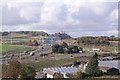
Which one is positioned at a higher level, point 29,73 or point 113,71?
point 29,73

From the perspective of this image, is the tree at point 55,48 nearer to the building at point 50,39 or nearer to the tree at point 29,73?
the building at point 50,39

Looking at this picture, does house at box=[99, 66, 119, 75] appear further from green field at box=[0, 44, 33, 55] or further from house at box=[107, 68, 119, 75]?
green field at box=[0, 44, 33, 55]

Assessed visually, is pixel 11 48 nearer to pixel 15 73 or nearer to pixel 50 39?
pixel 50 39

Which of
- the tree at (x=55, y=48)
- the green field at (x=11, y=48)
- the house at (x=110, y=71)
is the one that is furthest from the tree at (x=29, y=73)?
the tree at (x=55, y=48)

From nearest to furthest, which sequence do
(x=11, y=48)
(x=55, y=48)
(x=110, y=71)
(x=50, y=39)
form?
(x=110, y=71), (x=11, y=48), (x=55, y=48), (x=50, y=39)

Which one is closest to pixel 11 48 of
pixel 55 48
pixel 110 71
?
pixel 55 48

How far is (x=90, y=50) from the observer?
1090cm

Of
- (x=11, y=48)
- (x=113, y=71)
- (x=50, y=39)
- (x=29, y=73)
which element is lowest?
(x=113, y=71)

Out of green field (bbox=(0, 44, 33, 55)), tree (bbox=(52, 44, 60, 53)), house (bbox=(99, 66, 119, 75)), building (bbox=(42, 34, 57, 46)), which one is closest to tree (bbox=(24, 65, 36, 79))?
house (bbox=(99, 66, 119, 75))

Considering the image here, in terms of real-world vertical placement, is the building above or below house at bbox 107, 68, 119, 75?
above

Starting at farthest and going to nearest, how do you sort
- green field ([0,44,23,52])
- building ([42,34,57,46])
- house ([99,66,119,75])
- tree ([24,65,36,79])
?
building ([42,34,57,46]) < green field ([0,44,23,52]) < house ([99,66,119,75]) < tree ([24,65,36,79])

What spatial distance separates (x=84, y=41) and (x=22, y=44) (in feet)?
8.23

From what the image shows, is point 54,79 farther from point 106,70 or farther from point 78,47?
point 78,47

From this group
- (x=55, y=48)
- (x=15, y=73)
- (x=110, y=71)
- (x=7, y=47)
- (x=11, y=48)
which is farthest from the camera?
(x=55, y=48)
